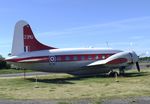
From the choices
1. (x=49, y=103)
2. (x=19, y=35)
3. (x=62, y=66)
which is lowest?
(x=49, y=103)

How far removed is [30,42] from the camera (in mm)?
38250

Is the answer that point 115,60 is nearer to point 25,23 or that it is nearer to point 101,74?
point 101,74

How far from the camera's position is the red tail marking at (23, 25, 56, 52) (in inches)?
1495

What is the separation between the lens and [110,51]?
45188mm

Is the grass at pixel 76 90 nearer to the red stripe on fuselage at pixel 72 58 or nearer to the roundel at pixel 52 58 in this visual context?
the red stripe on fuselage at pixel 72 58

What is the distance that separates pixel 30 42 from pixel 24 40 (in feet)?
2.54

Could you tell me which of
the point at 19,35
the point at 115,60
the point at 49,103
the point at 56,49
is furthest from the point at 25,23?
the point at 49,103

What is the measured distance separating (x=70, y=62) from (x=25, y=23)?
7465mm

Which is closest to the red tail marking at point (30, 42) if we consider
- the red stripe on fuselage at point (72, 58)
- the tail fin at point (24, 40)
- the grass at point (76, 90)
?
the tail fin at point (24, 40)

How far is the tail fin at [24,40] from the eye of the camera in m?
37.5

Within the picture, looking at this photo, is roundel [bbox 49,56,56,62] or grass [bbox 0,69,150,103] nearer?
grass [bbox 0,69,150,103]

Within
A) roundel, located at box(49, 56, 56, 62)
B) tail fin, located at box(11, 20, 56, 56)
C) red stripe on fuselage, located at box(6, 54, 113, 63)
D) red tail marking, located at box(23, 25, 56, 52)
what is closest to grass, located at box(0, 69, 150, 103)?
red stripe on fuselage, located at box(6, 54, 113, 63)

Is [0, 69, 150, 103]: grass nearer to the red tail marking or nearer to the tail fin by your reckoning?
the tail fin

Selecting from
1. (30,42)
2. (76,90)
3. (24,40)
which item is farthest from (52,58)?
(76,90)
